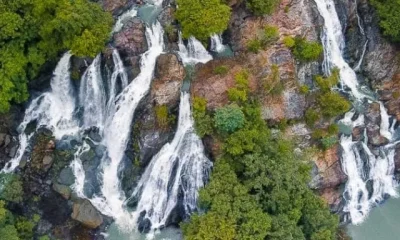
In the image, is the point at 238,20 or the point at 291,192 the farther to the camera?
the point at 238,20

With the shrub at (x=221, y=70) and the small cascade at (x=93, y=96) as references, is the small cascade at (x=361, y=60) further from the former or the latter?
the small cascade at (x=93, y=96)

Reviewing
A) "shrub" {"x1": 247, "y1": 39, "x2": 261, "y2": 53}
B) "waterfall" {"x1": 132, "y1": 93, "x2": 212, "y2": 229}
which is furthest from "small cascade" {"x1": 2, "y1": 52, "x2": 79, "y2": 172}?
"shrub" {"x1": 247, "y1": 39, "x2": 261, "y2": 53}

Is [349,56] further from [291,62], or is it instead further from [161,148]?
[161,148]

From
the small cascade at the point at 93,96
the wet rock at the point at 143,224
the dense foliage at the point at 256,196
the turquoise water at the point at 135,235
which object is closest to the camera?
the dense foliage at the point at 256,196

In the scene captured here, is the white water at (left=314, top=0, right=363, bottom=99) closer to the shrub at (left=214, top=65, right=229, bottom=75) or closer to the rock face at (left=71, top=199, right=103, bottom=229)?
the shrub at (left=214, top=65, right=229, bottom=75)

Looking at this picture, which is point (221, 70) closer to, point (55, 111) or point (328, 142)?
point (328, 142)

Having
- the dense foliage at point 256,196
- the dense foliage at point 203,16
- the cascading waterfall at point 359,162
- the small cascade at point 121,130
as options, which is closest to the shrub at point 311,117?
the cascading waterfall at point 359,162

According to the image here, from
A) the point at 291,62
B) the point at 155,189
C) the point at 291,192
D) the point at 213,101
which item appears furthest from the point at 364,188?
the point at 155,189
